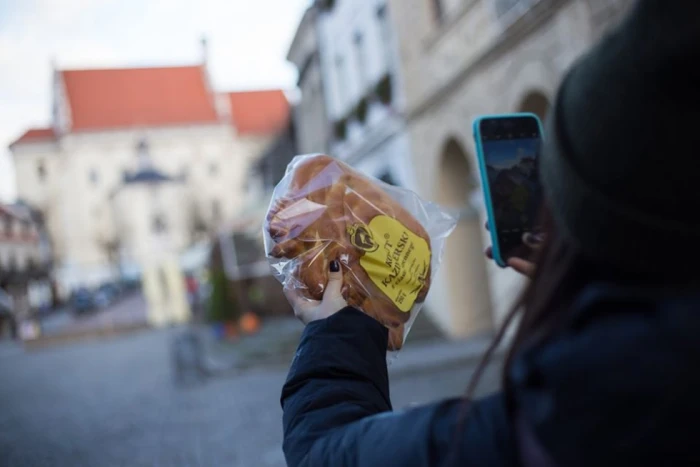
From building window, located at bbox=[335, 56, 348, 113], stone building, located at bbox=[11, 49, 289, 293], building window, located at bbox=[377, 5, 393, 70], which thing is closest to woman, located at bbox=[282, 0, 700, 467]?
building window, located at bbox=[377, 5, 393, 70]

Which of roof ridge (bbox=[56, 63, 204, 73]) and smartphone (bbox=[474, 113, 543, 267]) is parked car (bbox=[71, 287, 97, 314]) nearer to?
roof ridge (bbox=[56, 63, 204, 73])

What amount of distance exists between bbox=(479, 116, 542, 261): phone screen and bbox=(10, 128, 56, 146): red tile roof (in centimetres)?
6431

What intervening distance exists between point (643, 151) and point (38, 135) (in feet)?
222

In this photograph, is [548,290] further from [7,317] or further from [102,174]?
[102,174]

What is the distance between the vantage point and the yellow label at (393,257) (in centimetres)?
A: 120

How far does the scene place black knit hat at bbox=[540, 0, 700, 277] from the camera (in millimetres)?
661

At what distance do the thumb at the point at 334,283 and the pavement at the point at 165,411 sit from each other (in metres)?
3.51

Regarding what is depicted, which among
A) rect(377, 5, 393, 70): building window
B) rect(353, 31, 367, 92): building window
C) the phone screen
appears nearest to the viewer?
the phone screen

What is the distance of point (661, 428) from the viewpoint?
637mm

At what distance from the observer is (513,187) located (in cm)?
128

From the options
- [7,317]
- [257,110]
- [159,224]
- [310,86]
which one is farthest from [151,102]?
[310,86]

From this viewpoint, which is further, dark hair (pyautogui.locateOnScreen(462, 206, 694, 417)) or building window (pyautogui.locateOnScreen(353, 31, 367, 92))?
building window (pyautogui.locateOnScreen(353, 31, 367, 92))

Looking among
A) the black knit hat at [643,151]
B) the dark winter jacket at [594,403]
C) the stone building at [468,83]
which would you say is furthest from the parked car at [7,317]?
the black knit hat at [643,151]

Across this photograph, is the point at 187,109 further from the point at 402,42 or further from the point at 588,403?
the point at 588,403
